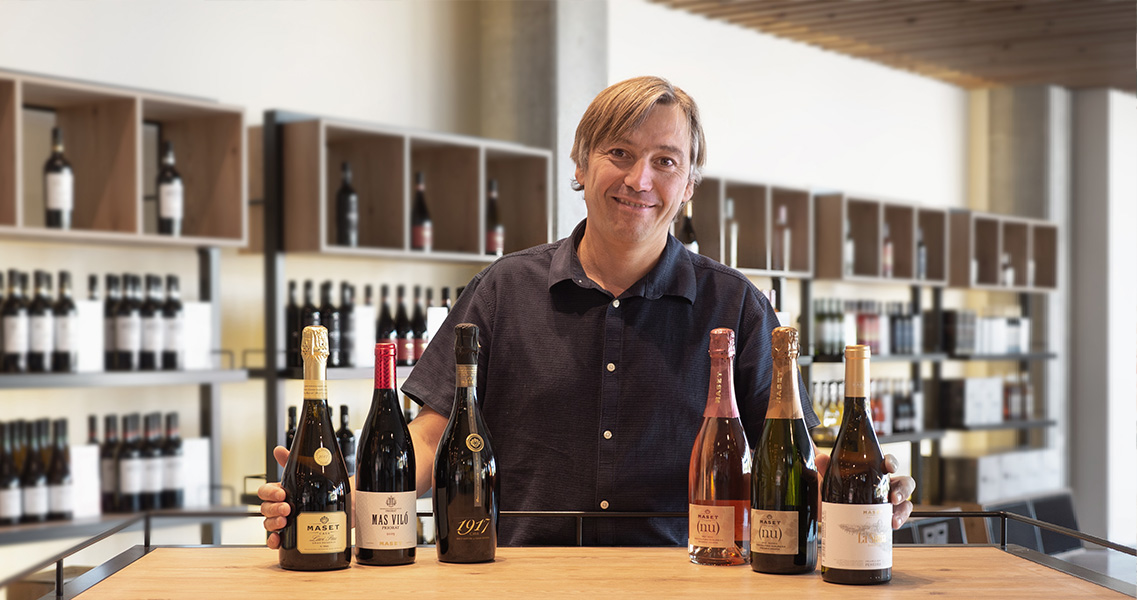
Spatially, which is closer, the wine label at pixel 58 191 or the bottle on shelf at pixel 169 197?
the wine label at pixel 58 191

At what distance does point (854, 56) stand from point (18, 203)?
4.42 m

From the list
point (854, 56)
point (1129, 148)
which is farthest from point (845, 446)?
point (1129, 148)

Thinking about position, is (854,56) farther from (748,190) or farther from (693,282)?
(693,282)

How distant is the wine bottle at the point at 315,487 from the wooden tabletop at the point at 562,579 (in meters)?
0.02

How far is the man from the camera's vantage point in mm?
1482

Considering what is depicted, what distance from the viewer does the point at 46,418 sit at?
9.77ft

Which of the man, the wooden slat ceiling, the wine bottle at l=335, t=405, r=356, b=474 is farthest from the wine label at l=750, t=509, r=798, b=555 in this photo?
the wooden slat ceiling

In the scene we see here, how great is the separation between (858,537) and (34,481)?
247 centimetres

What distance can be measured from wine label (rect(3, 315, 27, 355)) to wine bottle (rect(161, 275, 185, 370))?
0.37 metres

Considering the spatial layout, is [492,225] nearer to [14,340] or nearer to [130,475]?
[130,475]

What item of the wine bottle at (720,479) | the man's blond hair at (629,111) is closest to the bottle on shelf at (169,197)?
the man's blond hair at (629,111)

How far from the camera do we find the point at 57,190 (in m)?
2.90

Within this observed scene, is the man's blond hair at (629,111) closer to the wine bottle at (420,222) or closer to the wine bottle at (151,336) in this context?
the wine bottle at (151,336)

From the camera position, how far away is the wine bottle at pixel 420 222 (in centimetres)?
369
